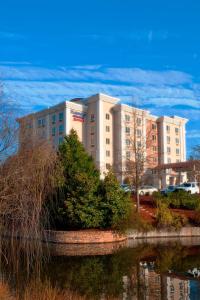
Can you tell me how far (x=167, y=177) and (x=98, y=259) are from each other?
63313mm

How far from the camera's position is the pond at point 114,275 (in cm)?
1334

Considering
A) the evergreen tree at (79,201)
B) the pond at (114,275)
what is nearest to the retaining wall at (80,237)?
the evergreen tree at (79,201)

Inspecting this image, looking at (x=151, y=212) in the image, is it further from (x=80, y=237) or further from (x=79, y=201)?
(x=80, y=237)

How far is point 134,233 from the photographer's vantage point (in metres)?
30.1

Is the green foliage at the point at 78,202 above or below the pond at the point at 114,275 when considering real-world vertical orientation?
above

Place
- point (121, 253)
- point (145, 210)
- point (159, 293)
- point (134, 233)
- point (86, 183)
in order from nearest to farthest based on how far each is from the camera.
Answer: point (159, 293), point (121, 253), point (86, 183), point (134, 233), point (145, 210)

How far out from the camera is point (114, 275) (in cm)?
1681

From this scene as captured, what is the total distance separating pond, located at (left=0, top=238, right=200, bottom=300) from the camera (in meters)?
13.3

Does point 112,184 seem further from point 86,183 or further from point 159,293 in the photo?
point 159,293

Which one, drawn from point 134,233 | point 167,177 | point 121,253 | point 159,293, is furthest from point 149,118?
point 159,293

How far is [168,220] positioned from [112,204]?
18.9 ft

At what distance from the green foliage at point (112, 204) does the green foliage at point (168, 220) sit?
3648 mm

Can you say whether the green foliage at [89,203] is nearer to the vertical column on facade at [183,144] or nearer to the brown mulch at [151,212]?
the brown mulch at [151,212]

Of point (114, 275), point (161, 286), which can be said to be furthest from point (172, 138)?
point (161, 286)
